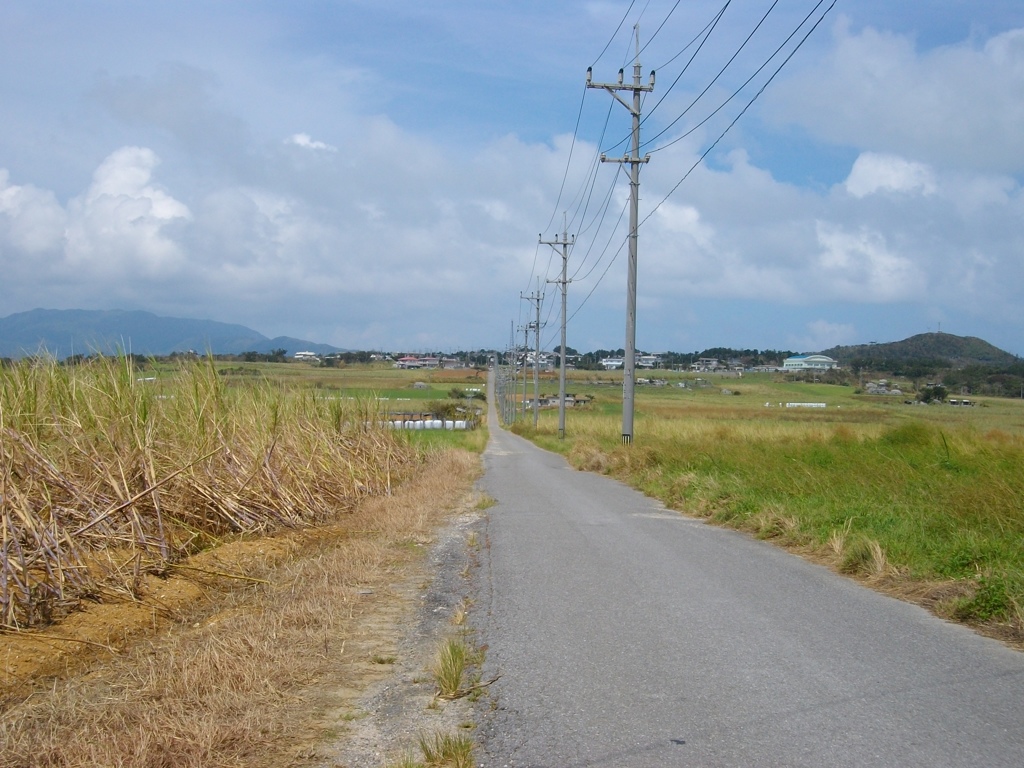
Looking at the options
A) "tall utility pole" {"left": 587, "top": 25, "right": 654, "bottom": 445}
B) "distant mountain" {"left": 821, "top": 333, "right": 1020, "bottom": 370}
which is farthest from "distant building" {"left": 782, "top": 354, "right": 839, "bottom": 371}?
"tall utility pole" {"left": 587, "top": 25, "right": 654, "bottom": 445}

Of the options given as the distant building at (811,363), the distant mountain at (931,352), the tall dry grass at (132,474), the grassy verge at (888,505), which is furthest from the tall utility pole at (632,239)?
the distant building at (811,363)

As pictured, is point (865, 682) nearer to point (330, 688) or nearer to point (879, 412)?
point (330, 688)

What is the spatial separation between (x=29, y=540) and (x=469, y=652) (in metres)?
4.56

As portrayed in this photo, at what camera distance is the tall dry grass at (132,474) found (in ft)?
25.9

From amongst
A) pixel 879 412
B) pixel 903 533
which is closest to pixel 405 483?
pixel 903 533

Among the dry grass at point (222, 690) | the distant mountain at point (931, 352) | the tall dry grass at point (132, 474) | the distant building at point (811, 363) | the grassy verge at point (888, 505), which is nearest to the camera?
the dry grass at point (222, 690)

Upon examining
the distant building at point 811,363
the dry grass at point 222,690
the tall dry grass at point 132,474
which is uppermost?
the distant building at point 811,363

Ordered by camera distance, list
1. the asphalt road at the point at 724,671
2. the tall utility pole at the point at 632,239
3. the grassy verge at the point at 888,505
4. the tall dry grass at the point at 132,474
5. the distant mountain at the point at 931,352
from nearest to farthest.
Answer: the asphalt road at the point at 724,671 → the tall dry grass at the point at 132,474 → the grassy verge at the point at 888,505 → the tall utility pole at the point at 632,239 → the distant mountain at the point at 931,352

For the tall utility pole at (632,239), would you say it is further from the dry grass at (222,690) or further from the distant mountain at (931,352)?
the distant mountain at (931,352)

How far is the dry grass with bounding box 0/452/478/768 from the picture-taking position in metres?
4.54

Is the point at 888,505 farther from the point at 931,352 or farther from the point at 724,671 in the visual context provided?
the point at 931,352

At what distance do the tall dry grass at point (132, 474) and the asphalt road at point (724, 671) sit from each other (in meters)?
3.78

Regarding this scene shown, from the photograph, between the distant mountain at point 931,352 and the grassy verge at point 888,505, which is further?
the distant mountain at point 931,352

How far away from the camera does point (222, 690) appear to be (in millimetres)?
5332
